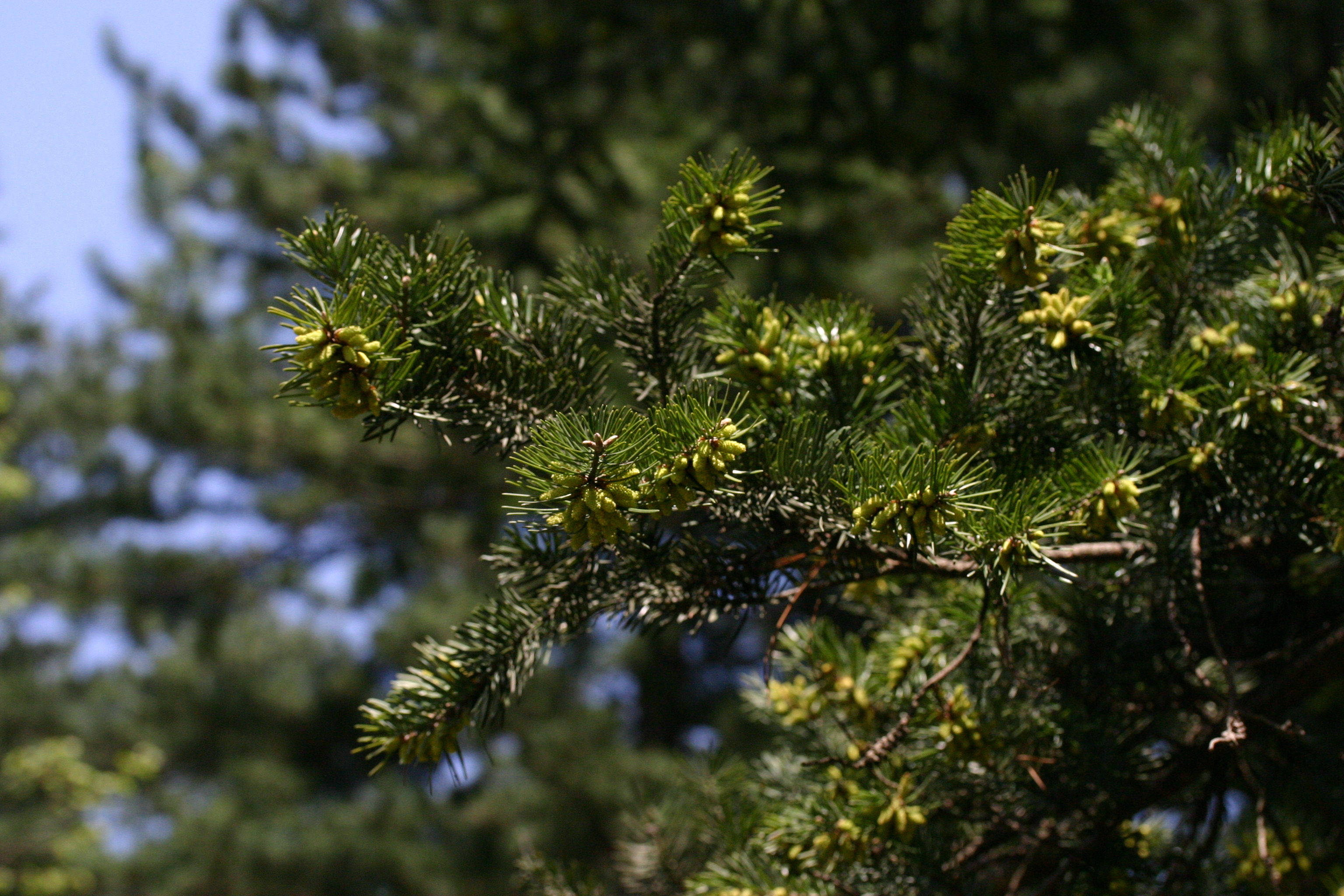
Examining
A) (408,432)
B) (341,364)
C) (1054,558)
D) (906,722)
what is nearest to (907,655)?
(906,722)

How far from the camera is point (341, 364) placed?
0.87m

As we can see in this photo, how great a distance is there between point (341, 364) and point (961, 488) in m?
0.56

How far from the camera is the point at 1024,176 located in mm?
1020

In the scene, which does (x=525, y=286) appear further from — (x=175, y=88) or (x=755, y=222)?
(x=175, y=88)

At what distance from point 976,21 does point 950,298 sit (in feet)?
11.4

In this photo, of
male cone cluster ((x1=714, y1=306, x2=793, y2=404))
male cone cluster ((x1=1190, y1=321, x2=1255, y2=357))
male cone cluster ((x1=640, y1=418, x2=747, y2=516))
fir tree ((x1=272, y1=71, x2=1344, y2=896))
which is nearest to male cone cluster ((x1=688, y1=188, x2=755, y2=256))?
fir tree ((x1=272, y1=71, x2=1344, y2=896))

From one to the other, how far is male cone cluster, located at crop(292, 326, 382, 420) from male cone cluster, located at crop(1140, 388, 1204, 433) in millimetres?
795

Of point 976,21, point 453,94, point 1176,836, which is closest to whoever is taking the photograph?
point 1176,836

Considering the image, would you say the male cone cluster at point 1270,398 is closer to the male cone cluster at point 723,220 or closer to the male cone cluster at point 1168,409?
the male cone cluster at point 1168,409

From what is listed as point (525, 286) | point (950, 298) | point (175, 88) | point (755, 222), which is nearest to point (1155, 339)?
point (950, 298)

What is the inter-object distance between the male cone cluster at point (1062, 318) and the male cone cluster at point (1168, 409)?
10 cm

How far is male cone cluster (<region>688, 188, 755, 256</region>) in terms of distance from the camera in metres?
1.00

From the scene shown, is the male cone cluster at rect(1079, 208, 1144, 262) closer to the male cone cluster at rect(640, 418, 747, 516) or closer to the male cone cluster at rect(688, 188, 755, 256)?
the male cone cluster at rect(688, 188, 755, 256)

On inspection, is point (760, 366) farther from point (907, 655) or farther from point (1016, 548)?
point (907, 655)
